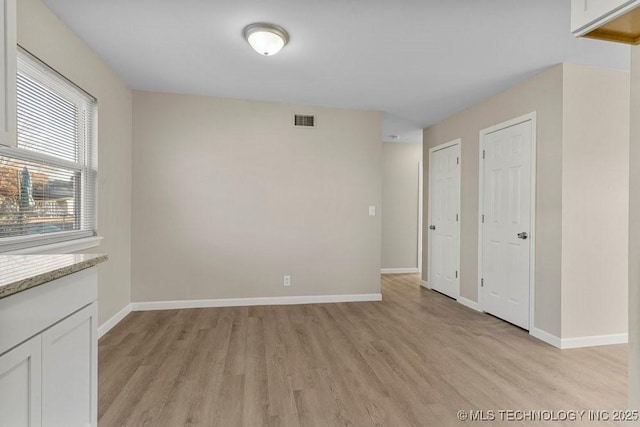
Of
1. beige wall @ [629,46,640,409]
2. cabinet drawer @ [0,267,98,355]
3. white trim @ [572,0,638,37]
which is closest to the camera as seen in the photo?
cabinet drawer @ [0,267,98,355]

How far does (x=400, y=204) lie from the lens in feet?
20.6

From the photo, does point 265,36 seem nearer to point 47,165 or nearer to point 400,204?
point 47,165

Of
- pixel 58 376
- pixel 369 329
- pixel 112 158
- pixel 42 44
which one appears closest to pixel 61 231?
pixel 112 158

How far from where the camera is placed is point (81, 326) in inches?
52.1

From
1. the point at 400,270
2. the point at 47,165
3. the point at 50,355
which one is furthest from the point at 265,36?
the point at 400,270

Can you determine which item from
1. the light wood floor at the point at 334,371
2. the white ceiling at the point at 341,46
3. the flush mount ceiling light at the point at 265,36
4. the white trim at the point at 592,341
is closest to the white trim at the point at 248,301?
the light wood floor at the point at 334,371

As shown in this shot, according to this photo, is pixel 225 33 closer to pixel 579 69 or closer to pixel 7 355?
pixel 7 355

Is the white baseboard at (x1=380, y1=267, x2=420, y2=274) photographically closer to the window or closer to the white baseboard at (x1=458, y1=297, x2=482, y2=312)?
the white baseboard at (x1=458, y1=297, x2=482, y2=312)

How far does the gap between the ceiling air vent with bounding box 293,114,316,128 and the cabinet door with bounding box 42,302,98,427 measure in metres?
3.23

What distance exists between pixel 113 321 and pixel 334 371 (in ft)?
7.72

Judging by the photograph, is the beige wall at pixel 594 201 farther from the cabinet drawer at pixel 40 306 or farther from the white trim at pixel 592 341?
the cabinet drawer at pixel 40 306

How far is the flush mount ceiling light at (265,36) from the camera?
2346 millimetres

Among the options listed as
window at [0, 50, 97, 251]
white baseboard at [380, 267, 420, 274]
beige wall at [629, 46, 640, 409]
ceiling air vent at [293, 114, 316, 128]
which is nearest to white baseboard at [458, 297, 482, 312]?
white baseboard at [380, 267, 420, 274]

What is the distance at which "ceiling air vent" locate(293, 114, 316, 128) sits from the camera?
4168mm
